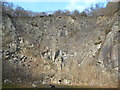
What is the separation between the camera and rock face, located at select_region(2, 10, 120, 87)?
34062 millimetres

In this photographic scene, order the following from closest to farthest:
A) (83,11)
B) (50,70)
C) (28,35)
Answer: (50,70) < (28,35) < (83,11)

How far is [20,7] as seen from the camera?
42969 millimetres

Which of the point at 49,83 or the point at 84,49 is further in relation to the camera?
the point at 84,49

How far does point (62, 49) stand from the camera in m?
39.0

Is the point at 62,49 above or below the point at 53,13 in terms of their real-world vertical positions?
below

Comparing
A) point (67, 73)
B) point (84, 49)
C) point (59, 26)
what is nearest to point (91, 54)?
point (84, 49)

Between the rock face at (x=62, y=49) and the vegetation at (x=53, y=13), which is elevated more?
the vegetation at (x=53, y=13)

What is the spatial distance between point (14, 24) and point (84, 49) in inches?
500

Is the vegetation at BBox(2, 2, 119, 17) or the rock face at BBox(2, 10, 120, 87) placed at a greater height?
the vegetation at BBox(2, 2, 119, 17)

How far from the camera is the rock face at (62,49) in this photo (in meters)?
34.1

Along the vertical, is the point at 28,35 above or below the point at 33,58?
above

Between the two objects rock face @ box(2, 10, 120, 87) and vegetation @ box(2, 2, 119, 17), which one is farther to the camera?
vegetation @ box(2, 2, 119, 17)

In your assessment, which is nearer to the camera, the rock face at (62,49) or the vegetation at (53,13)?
the rock face at (62,49)

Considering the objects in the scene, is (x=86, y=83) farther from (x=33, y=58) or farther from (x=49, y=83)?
(x=33, y=58)
